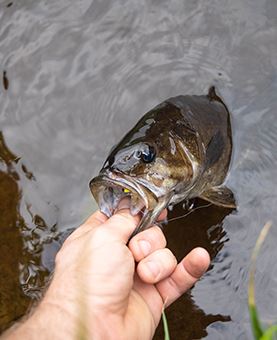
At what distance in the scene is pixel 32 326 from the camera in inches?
102

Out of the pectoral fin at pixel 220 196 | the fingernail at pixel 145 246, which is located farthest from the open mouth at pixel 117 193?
the pectoral fin at pixel 220 196

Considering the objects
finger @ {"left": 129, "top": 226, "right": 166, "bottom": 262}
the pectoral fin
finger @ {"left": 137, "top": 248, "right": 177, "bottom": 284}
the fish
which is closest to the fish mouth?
the fish

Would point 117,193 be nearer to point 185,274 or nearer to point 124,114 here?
point 185,274

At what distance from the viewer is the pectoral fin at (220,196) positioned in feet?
13.1

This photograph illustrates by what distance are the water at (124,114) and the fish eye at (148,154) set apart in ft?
3.19

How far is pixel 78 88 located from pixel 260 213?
183cm

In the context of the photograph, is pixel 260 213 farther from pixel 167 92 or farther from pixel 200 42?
pixel 200 42

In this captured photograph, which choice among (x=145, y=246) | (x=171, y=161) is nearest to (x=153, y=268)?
(x=145, y=246)

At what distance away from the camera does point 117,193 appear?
3.03 metres

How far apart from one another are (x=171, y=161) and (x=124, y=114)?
1369 mm

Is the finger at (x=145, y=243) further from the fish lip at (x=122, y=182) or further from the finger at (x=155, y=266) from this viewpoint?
the fish lip at (x=122, y=182)

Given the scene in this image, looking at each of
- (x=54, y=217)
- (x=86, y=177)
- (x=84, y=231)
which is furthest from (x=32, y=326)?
(x=86, y=177)

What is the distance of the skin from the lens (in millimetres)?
2551

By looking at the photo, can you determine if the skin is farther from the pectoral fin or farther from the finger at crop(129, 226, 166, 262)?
the pectoral fin
